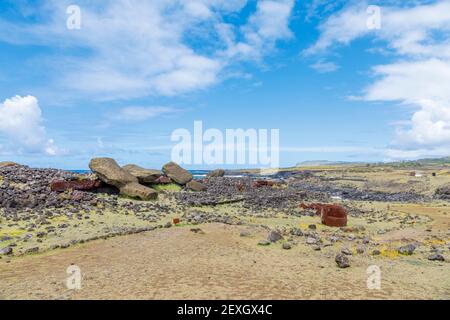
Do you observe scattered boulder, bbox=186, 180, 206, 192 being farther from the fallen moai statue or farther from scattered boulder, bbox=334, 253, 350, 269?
scattered boulder, bbox=334, 253, 350, 269

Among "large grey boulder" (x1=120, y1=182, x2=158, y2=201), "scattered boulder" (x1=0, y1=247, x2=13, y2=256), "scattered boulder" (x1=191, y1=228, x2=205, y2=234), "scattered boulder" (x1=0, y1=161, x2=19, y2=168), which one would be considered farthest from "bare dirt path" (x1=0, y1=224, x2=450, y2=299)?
"scattered boulder" (x1=0, y1=161, x2=19, y2=168)

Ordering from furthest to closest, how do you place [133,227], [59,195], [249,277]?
[59,195] < [133,227] < [249,277]

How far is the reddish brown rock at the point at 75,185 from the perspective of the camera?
25673mm

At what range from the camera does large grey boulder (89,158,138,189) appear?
1095 inches

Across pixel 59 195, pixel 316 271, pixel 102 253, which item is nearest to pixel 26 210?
pixel 59 195

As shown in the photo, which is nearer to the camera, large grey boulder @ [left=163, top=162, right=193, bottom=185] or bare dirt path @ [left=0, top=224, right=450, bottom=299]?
bare dirt path @ [left=0, top=224, right=450, bottom=299]

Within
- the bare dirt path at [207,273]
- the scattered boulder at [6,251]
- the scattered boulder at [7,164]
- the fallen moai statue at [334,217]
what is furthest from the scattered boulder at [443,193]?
the scattered boulder at [7,164]

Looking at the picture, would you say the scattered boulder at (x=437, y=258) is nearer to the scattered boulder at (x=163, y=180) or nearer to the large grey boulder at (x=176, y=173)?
the scattered boulder at (x=163, y=180)

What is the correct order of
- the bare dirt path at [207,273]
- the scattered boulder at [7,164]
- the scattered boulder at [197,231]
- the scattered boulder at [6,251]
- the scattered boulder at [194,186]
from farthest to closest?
the scattered boulder at [194,186]
the scattered boulder at [7,164]
the scattered boulder at [197,231]
the scattered boulder at [6,251]
the bare dirt path at [207,273]

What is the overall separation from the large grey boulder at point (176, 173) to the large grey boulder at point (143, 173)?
2.45 m

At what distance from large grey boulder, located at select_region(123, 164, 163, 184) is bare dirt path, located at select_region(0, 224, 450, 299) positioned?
1803cm

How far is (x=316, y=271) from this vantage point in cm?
1134
